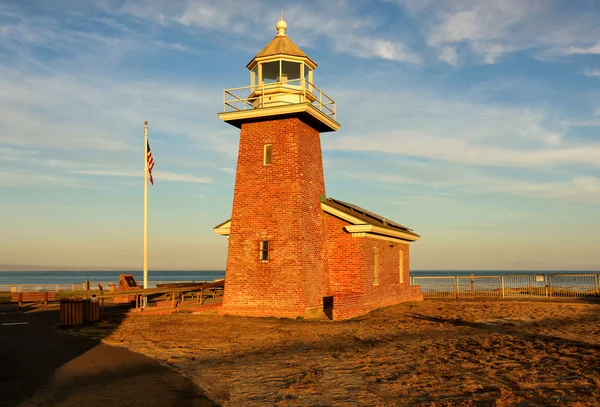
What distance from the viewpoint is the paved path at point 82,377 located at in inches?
342

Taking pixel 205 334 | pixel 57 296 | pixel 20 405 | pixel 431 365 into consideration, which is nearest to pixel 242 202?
pixel 205 334

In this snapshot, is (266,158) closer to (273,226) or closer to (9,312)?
(273,226)

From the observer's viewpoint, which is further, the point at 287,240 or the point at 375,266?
the point at 375,266

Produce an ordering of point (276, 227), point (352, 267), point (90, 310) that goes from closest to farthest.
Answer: point (90, 310)
point (276, 227)
point (352, 267)

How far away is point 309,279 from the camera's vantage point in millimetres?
20219

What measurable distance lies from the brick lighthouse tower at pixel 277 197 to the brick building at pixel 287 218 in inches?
1.4

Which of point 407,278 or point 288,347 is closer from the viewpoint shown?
point 288,347

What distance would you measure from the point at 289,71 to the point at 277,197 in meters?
5.09

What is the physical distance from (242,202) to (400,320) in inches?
288

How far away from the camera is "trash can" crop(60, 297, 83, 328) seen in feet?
58.2

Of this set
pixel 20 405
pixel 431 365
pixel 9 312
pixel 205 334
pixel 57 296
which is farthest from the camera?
pixel 57 296

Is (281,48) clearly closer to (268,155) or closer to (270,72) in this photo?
(270,72)

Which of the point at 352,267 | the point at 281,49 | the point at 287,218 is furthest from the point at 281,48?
the point at 352,267

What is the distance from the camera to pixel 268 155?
2089 centimetres
